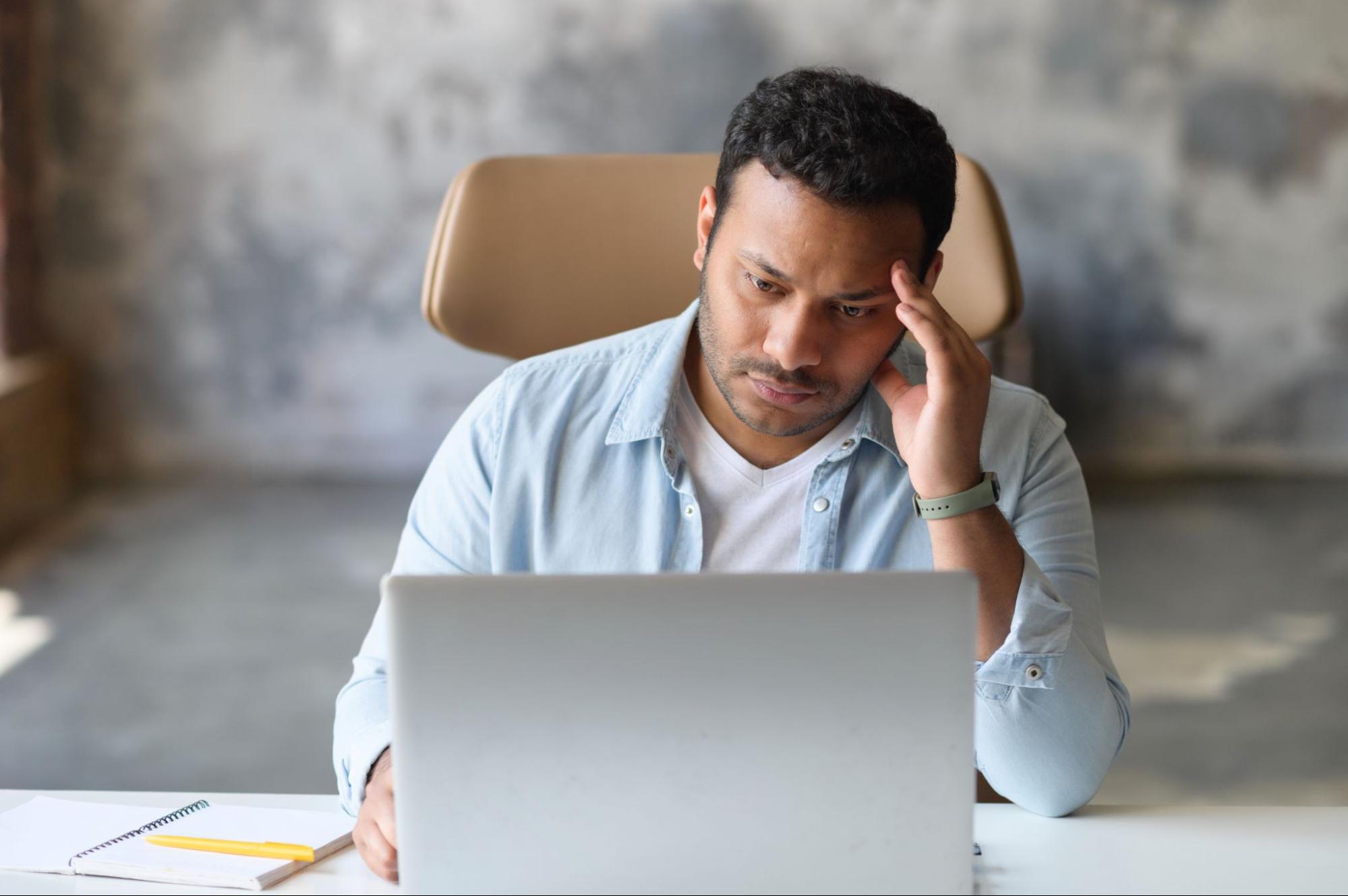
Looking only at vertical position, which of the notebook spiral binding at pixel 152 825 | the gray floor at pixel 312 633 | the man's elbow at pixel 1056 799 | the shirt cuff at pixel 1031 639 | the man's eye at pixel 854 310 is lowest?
the gray floor at pixel 312 633

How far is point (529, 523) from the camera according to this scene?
1.28m

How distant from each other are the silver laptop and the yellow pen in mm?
202

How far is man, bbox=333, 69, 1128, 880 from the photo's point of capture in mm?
1076

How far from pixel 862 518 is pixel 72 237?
3.87m

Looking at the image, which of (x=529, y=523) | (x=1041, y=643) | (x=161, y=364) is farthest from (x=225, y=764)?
(x=161, y=364)

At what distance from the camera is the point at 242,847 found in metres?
0.89

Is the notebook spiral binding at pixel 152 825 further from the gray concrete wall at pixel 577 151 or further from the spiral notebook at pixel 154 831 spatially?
the gray concrete wall at pixel 577 151

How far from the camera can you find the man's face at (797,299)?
117 centimetres

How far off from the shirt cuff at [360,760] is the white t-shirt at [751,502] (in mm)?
367

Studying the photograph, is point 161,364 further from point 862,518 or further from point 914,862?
point 914,862

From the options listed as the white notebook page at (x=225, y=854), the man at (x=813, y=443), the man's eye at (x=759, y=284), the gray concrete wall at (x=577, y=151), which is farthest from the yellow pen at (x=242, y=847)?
the gray concrete wall at (x=577, y=151)

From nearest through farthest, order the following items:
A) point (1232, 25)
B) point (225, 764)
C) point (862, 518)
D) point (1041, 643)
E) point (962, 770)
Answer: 1. point (962, 770)
2. point (1041, 643)
3. point (862, 518)
4. point (225, 764)
5. point (1232, 25)

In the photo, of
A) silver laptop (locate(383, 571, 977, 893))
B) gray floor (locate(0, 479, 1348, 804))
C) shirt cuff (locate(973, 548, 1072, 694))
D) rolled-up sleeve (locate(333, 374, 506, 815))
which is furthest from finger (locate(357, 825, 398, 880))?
gray floor (locate(0, 479, 1348, 804))

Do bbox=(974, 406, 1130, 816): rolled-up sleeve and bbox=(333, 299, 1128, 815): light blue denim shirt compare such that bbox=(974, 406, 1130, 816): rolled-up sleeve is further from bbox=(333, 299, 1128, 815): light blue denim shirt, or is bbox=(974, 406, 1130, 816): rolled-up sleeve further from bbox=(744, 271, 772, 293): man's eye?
bbox=(744, 271, 772, 293): man's eye
